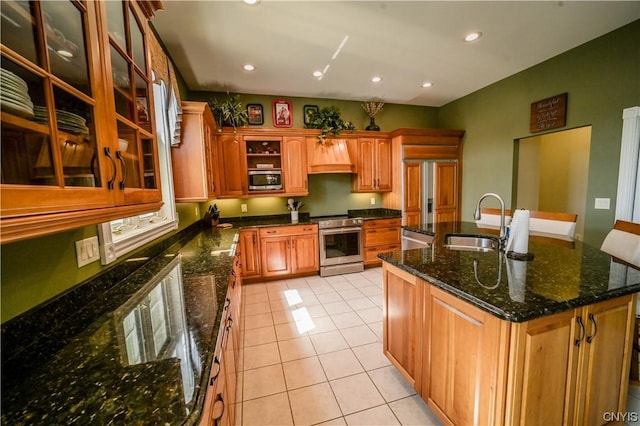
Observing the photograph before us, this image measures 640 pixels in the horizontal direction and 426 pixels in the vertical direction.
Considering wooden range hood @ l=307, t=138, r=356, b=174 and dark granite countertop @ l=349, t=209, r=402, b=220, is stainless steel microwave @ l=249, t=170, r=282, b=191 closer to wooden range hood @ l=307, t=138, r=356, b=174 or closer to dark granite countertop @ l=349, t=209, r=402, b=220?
wooden range hood @ l=307, t=138, r=356, b=174

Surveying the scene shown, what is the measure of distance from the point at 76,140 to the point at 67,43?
1.00 ft

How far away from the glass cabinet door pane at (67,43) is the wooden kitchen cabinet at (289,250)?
309 centimetres

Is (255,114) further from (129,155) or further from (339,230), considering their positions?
(129,155)

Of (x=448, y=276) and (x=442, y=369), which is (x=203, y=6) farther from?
(x=442, y=369)

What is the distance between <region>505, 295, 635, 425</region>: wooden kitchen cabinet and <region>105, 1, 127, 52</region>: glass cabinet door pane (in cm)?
200

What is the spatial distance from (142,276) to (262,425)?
46.8 inches

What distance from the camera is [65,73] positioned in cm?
77

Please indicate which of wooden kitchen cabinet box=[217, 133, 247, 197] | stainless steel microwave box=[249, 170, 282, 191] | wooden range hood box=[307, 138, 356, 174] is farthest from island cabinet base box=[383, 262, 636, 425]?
wooden kitchen cabinet box=[217, 133, 247, 197]

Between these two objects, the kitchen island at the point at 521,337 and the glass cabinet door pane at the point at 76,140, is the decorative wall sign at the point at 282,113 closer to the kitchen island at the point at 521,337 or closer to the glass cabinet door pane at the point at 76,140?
the kitchen island at the point at 521,337

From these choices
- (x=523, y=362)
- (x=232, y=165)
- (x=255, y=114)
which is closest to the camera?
(x=523, y=362)

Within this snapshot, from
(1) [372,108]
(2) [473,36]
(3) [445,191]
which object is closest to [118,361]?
(2) [473,36]

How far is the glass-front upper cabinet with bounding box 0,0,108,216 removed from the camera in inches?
23.5

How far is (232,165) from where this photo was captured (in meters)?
3.88

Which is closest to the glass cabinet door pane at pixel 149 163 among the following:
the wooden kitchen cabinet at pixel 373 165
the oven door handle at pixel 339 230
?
the oven door handle at pixel 339 230
